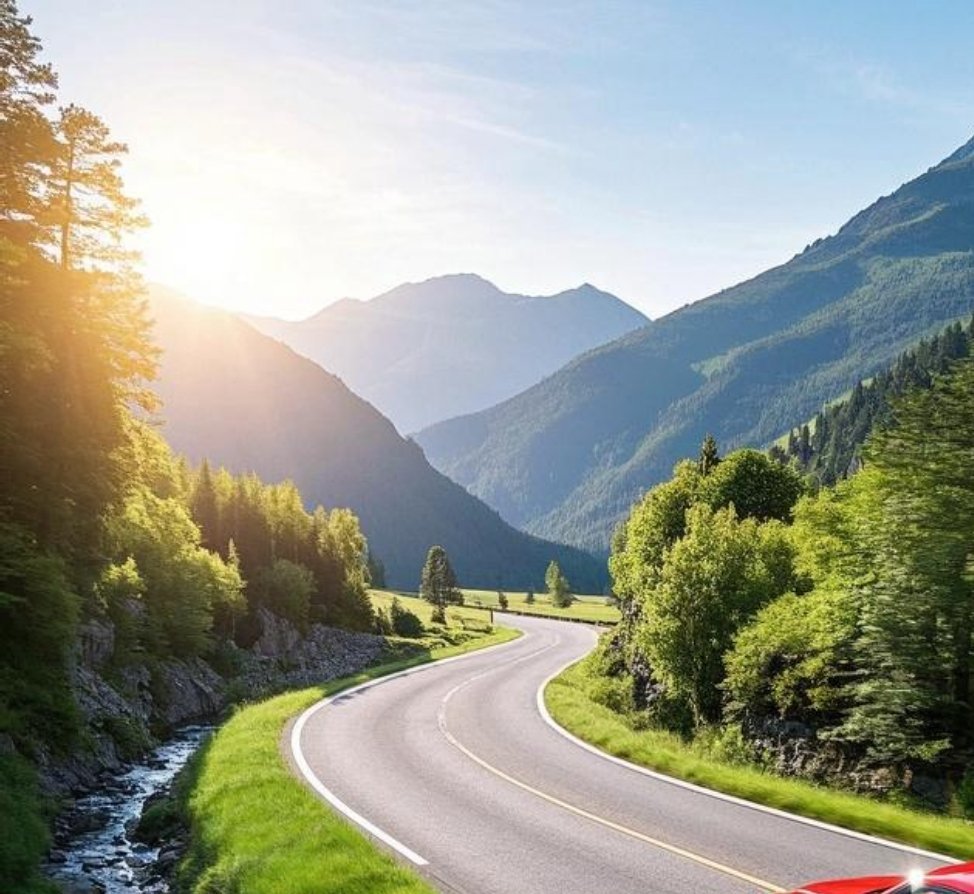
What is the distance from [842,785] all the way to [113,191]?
102 feet

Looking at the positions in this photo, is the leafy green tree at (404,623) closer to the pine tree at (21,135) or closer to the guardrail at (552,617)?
the guardrail at (552,617)

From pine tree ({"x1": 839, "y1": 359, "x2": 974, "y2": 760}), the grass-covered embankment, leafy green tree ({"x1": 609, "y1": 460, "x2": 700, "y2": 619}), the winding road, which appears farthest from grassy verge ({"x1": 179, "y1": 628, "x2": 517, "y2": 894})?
leafy green tree ({"x1": 609, "y1": 460, "x2": 700, "y2": 619})

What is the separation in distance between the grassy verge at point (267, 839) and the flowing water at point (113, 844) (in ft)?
3.88

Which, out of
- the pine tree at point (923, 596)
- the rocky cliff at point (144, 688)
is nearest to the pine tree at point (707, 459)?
the pine tree at point (923, 596)

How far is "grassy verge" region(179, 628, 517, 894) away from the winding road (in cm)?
81

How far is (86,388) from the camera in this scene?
27812 mm

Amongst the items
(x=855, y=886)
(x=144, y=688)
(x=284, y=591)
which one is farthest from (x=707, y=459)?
(x=855, y=886)

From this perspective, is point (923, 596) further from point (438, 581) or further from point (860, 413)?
point (860, 413)

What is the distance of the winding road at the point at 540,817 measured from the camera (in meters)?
13.6

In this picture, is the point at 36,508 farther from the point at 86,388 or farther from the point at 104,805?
the point at 104,805

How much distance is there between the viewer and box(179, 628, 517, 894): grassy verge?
13922 mm

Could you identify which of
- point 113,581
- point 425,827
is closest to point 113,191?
point 113,581

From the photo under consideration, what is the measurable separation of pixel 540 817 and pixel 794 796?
17.7ft

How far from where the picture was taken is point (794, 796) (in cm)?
1750
